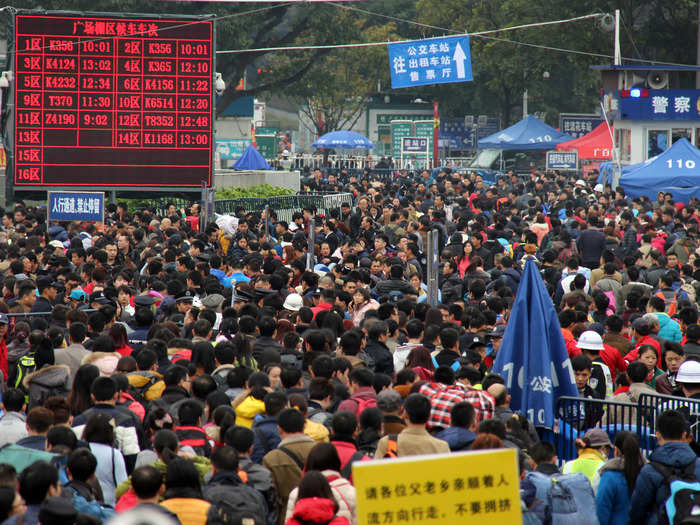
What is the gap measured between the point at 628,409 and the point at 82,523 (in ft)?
16.4

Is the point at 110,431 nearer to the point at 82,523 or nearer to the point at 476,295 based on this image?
the point at 82,523

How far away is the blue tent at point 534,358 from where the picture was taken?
906 cm

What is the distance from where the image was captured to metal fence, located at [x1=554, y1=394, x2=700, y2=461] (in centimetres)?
843

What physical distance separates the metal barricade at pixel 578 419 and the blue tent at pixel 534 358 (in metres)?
0.11

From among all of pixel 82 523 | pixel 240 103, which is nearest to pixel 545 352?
pixel 82 523

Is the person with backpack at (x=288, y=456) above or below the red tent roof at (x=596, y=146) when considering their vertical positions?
below

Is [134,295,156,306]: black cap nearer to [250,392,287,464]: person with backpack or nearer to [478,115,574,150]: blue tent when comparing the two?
[250,392,287,464]: person with backpack

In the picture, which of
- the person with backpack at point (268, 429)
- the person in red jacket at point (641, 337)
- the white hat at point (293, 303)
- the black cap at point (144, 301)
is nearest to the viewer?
the person with backpack at point (268, 429)

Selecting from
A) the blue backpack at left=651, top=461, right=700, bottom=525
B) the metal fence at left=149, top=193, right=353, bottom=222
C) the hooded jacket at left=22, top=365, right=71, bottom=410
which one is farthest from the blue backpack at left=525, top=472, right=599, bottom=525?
the metal fence at left=149, top=193, right=353, bottom=222

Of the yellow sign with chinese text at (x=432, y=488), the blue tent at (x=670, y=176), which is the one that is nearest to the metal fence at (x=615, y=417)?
the yellow sign with chinese text at (x=432, y=488)

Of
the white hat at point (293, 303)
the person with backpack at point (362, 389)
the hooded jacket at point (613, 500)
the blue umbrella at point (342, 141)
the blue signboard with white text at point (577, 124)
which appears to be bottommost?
the hooded jacket at point (613, 500)

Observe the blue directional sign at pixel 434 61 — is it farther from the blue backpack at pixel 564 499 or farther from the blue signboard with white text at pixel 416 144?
the blue signboard with white text at pixel 416 144

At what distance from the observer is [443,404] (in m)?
7.74

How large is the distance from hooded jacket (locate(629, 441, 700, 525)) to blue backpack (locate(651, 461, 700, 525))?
28 mm
